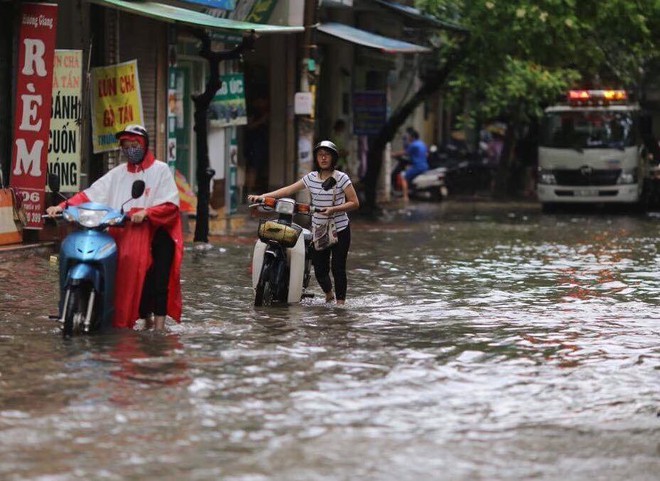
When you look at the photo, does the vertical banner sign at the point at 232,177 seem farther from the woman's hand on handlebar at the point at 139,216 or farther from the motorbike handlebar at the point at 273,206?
the woman's hand on handlebar at the point at 139,216

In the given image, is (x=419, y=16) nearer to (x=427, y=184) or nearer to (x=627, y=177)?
(x=627, y=177)

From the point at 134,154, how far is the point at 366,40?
754 inches

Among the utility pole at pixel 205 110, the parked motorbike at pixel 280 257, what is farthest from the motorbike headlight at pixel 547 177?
the parked motorbike at pixel 280 257

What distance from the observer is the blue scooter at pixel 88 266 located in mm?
10805

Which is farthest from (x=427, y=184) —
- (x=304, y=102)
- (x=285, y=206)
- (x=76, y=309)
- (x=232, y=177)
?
(x=76, y=309)

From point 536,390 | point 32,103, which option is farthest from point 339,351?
point 32,103

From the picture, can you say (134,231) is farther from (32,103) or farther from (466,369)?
(32,103)

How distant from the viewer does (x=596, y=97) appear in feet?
110

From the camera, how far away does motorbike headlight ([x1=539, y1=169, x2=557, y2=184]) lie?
33688mm

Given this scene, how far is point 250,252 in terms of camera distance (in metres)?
19.9

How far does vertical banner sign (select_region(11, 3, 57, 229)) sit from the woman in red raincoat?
6.65 meters

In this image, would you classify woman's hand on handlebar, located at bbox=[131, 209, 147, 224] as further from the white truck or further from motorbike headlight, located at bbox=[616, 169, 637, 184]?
motorbike headlight, located at bbox=[616, 169, 637, 184]

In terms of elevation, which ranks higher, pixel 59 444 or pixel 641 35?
pixel 641 35

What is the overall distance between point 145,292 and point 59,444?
4.14 m
